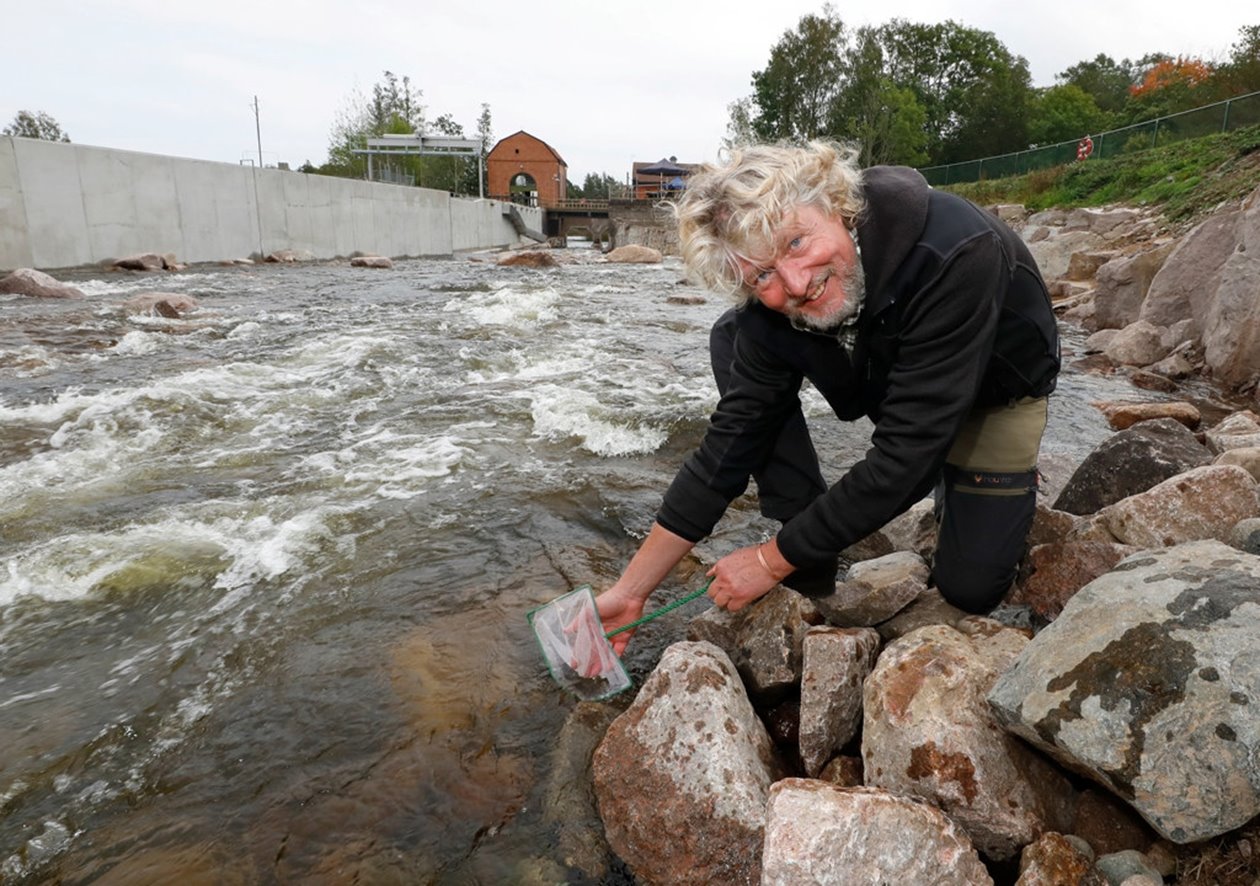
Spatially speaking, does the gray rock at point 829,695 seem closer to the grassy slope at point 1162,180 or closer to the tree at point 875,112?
the grassy slope at point 1162,180

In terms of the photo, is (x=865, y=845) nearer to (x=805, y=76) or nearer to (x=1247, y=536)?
(x=1247, y=536)

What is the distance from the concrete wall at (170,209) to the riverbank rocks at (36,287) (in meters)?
2.49

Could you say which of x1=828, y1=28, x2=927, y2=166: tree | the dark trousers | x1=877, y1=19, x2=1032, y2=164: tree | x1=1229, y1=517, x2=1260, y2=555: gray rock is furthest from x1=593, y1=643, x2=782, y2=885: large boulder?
x1=877, y1=19, x2=1032, y2=164: tree

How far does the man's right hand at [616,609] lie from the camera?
8.41 ft

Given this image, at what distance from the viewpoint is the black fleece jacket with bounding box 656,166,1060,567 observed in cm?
196

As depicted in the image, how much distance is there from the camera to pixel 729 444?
2447mm

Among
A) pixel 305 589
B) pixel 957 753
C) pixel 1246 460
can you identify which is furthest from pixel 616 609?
pixel 1246 460

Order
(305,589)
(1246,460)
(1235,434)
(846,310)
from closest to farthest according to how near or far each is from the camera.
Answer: (846,310) < (305,589) < (1246,460) < (1235,434)

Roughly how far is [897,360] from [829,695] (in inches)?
37.8

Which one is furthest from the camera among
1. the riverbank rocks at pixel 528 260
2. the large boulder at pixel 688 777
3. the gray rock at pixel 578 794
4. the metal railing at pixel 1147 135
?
the riverbank rocks at pixel 528 260

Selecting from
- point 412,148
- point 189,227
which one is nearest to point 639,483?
point 189,227

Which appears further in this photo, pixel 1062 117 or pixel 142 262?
pixel 1062 117

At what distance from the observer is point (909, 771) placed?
1824 millimetres

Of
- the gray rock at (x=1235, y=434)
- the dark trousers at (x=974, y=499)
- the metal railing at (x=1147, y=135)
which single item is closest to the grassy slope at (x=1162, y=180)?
the metal railing at (x=1147, y=135)
